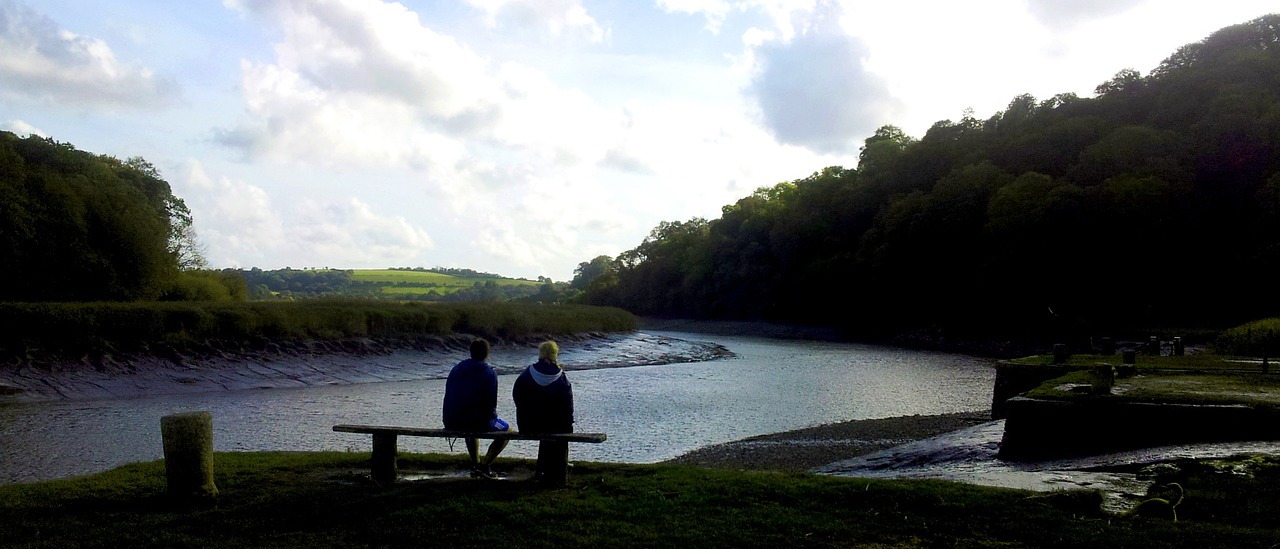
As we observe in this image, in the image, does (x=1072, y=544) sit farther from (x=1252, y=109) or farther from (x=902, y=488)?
(x=1252, y=109)

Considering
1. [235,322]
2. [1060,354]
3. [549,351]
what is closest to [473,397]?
[549,351]

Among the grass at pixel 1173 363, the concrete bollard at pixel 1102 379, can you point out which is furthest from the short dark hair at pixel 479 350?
the grass at pixel 1173 363

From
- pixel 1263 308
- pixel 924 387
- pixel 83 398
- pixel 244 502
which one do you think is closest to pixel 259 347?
pixel 83 398

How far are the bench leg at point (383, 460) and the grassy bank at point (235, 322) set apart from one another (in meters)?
23.5

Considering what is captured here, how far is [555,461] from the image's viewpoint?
33.2 ft

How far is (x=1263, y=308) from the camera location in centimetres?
4791

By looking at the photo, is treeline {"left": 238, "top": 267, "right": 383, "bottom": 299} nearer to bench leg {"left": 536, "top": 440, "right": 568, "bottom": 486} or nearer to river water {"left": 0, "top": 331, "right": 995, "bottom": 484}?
river water {"left": 0, "top": 331, "right": 995, "bottom": 484}

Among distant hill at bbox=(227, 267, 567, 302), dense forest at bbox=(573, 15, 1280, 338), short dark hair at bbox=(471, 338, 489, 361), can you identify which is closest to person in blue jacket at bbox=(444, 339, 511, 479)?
short dark hair at bbox=(471, 338, 489, 361)

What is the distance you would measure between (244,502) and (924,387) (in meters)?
26.8

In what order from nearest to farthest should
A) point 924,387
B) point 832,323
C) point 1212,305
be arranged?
1. point 924,387
2. point 1212,305
3. point 832,323

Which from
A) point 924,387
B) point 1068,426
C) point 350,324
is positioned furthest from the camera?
point 350,324

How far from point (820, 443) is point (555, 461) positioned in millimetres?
9606

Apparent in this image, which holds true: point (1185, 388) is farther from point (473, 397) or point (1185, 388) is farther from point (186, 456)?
point (186, 456)

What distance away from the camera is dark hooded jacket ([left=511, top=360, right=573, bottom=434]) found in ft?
34.1
